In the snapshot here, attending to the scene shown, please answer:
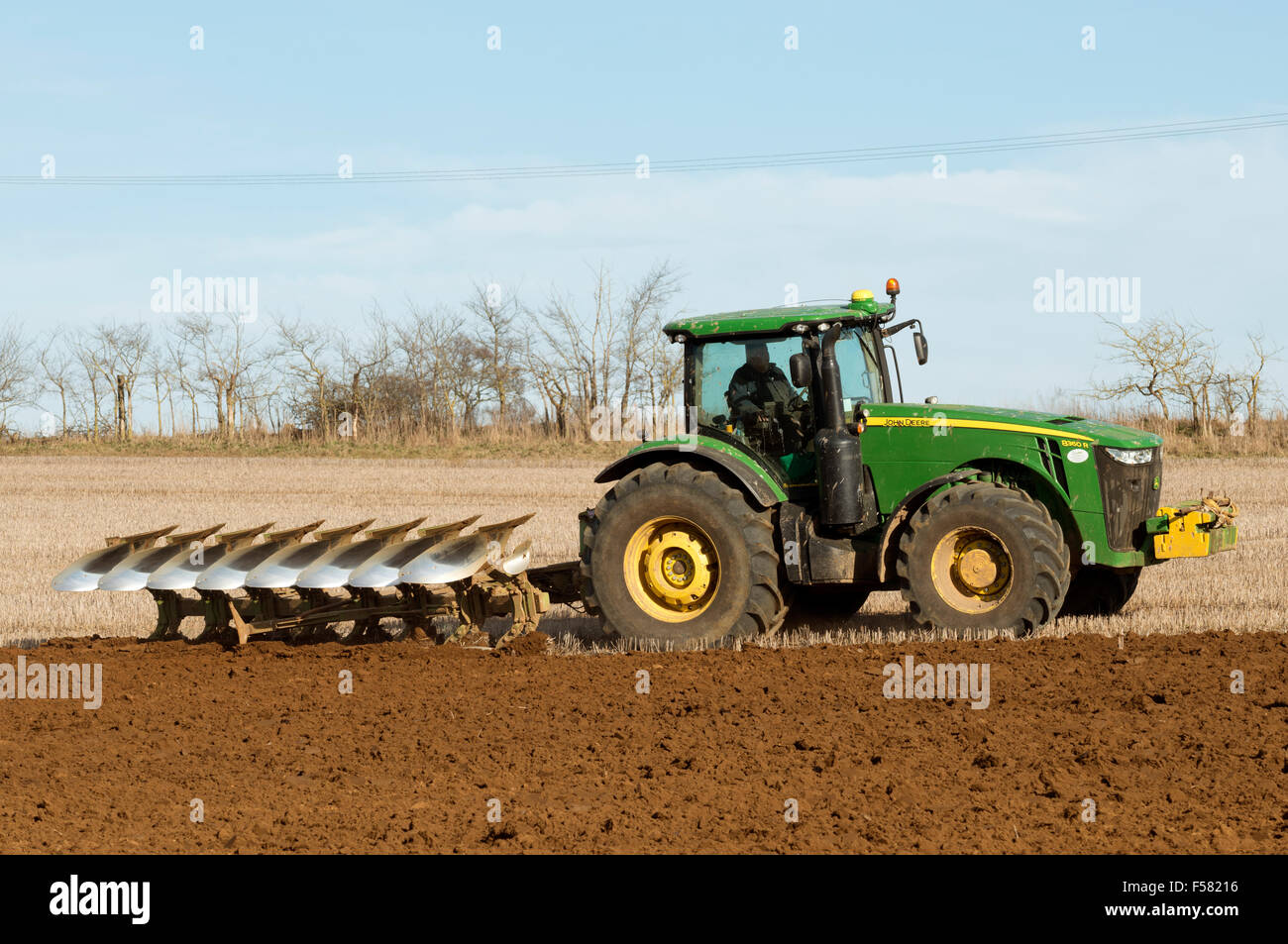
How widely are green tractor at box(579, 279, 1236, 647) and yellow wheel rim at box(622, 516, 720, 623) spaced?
0.04ft

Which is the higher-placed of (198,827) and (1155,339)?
(1155,339)

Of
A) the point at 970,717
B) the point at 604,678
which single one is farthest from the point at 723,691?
the point at 970,717

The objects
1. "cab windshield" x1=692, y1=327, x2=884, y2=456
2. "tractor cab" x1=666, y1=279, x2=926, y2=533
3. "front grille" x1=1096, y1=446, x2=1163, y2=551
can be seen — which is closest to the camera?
"front grille" x1=1096, y1=446, x2=1163, y2=551

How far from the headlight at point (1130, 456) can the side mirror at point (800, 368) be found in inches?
77.2

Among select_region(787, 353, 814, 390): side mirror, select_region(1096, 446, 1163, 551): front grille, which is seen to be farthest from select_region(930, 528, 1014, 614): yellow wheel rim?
select_region(787, 353, 814, 390): side mirror

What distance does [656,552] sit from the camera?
336 inches

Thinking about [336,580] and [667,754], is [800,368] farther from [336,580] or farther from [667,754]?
[336,580]

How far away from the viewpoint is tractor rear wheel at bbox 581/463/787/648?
8.19 metres

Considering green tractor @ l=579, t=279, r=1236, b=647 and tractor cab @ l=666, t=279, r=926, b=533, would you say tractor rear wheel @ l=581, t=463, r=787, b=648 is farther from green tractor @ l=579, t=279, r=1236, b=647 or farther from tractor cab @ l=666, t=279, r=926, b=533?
tractor cab @ l=666, t=279, r=926, b=533

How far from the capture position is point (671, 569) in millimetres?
8539

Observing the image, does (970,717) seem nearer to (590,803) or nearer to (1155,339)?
(590,803)

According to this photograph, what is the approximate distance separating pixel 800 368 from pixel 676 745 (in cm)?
264

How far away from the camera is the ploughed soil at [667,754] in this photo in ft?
15.8
